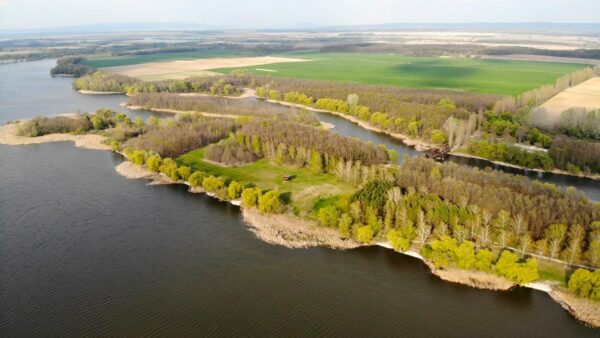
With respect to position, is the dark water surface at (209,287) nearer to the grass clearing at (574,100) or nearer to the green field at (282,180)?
the green field at (282,180)

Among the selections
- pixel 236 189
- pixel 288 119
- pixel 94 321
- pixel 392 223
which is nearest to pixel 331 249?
pixel 392 223

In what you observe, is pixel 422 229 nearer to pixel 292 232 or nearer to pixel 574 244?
pixel 574 244

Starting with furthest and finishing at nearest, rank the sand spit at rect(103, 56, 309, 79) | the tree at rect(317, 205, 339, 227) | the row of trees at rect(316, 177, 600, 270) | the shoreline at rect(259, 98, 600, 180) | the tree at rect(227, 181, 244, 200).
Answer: the sand spit at rect(103, 56, 309, 79)
the shoreline at rect(259, 98, 600, 180)
the tree at rect(227, 181, 244, 200)
the tree at rect(317, 205, 339, 227)
the row of trees at rect(316, 177, 600, 270)

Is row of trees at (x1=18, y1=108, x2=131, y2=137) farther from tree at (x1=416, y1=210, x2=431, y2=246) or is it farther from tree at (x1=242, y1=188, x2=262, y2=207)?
tree at (x1=416, y1=210, x2=431, y2=246)

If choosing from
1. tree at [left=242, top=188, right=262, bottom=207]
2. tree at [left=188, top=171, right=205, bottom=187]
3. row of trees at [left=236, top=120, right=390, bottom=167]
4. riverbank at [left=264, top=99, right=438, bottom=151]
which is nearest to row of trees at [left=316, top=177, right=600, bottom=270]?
tree at [left=242, top=188, right=262, bottom=207]

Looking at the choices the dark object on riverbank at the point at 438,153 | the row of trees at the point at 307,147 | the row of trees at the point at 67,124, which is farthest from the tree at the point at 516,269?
the row of trees at the point at 67,124

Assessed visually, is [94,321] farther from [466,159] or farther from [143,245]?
[466,159]

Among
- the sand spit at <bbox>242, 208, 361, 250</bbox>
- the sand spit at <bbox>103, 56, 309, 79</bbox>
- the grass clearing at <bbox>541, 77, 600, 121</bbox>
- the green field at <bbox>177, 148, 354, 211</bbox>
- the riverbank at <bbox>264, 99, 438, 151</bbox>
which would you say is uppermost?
the sand spit at <bbox>103, 56, 309, 79</bbox>
